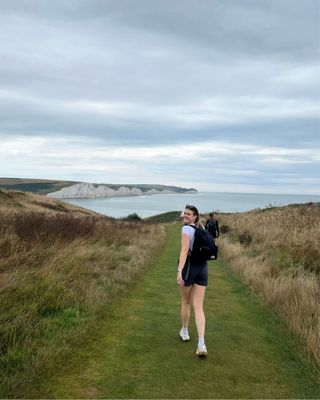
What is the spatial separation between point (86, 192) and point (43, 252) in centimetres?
17505

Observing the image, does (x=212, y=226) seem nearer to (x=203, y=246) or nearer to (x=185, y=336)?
(x=185, y=336)

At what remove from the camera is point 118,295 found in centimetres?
933

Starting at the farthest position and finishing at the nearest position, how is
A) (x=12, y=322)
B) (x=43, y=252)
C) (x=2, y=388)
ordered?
1. (x=43, y=252)
2. (x=12, y=322)
3. (x=2, y=388)

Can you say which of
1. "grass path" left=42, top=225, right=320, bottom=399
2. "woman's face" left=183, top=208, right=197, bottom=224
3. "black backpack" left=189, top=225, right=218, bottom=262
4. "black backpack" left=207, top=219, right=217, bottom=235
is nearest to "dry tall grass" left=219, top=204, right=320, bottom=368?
"grass path" left=42, top=225, right=320, bottom=399

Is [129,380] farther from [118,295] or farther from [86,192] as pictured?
[86,192]

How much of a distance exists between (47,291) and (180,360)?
2.93 m

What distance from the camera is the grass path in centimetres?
506

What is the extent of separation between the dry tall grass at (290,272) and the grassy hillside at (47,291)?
10.8 feet

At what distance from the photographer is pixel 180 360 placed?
5.96 meters

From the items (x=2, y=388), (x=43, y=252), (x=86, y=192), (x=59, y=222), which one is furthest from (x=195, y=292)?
(x=86, y=192)

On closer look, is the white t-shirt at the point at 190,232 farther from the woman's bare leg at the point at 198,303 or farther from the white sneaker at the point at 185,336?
the white sneaker at the point at 185,336

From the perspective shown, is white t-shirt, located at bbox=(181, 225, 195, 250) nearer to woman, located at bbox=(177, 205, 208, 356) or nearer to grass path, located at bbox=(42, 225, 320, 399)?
woman, located at bbox=(177, 205, 208, 356)

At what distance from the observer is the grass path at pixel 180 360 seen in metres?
5.06

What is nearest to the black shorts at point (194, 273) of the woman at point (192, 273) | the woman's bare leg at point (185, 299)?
the woman at point (192, 273)
